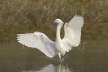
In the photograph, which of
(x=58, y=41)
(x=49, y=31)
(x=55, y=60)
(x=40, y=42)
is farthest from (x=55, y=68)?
(x=49, y=31)

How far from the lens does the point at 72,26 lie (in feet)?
51.3

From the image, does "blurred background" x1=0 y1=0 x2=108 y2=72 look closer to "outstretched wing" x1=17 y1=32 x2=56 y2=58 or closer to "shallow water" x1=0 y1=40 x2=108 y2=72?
"shallow water" x1=0 y1=40 x2=108 y2=72

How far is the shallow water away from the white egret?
0.28 m

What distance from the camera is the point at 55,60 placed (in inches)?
641

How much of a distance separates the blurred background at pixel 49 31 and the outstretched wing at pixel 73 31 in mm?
457

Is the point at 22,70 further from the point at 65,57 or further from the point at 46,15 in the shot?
the point at 46,15

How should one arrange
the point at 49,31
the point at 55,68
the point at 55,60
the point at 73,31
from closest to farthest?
1. the point at 55,68
2. the point at 73,31
3. the point at 55,60
4. the point at 49,31

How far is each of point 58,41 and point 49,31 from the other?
640 centimetres

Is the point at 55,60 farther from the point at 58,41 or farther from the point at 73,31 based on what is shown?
the point at 73,31

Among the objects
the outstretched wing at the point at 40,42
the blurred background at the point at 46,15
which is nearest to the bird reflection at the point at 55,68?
the outstretched wing at the point at 40,42

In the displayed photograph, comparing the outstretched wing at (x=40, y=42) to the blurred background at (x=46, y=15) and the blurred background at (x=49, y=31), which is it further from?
the blurred background at (x=46, y=15)

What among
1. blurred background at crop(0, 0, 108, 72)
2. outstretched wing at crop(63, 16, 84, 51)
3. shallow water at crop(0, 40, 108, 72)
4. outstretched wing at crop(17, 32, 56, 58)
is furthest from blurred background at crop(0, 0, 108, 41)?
outstretched wing at crop(63, 16, 84, 51)

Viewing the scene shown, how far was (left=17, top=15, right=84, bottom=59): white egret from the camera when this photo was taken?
15.7 m

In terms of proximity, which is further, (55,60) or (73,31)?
(55,60)
